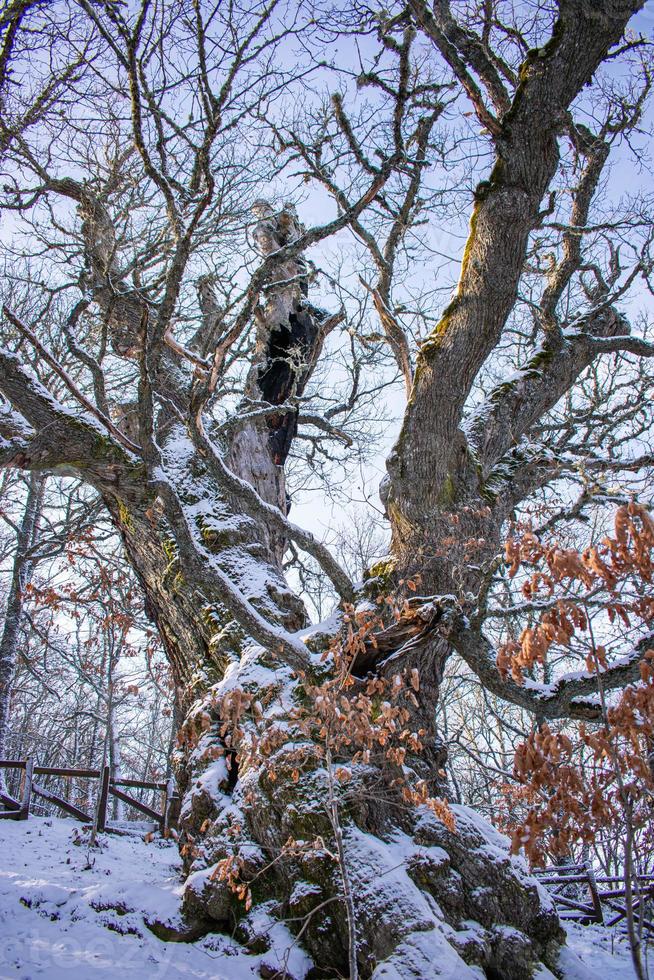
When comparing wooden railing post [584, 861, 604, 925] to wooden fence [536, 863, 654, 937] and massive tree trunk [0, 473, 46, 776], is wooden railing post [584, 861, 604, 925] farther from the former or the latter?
massive tree trunk [0, 473, 46, 776]

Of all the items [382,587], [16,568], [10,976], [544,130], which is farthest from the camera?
[16,568]

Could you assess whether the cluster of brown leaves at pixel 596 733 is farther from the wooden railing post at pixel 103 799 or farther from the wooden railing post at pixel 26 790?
the wooden railing post at pixel 26 790

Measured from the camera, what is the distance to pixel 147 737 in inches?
937

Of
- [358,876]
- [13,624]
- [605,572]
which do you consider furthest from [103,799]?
[605,572]

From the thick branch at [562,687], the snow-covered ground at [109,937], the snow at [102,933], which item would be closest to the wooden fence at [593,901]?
the snow-covered ground at [109,937]

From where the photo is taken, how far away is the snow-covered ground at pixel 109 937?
327 centimetres

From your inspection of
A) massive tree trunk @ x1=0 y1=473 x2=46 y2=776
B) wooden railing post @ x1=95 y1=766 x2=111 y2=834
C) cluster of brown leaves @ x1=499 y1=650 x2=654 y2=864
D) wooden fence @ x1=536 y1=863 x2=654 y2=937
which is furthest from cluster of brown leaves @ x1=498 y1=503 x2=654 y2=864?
massive tree trunk @ x1=0 y1=473 x2=46 y2=776

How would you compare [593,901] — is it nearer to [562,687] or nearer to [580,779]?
[562,687]

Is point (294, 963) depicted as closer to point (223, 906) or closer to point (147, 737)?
point (223, 906)

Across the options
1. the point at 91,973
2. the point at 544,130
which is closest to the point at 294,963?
the point at 91,973

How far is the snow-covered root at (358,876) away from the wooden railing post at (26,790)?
427 centimetres

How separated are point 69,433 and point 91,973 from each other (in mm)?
3812

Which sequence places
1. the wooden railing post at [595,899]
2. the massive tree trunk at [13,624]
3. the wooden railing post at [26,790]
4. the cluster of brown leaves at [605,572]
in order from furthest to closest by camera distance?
the massive tree trunk at [13,624]
the wooden railing post at [26,790]
the wooden railing post at [595,899]
the cluster of brown leaves at [605,572]

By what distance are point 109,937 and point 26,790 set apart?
14.8 feet
